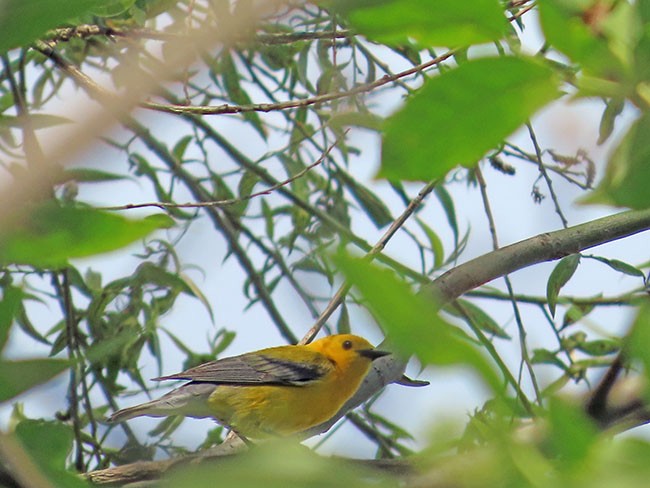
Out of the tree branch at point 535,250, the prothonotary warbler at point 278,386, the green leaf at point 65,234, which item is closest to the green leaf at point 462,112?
the green leaf at point 65,234

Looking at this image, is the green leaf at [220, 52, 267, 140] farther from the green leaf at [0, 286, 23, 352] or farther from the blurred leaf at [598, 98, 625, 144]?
the green leaf at [0, 286, 23, 352]

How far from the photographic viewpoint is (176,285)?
3.84 meters

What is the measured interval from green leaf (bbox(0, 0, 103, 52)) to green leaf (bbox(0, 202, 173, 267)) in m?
0.09

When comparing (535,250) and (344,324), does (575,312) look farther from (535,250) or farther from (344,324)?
(535,250)

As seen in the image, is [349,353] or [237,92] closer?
[237,92]

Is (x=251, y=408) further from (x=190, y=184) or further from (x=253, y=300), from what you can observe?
(x=190, y=184)

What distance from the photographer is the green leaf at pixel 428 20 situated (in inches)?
19.7

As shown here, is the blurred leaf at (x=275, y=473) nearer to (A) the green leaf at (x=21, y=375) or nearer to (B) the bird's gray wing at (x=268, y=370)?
(A) the green leaf at (x=21, y=375)

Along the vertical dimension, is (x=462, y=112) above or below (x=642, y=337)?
above

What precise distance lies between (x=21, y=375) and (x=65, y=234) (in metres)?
0.10

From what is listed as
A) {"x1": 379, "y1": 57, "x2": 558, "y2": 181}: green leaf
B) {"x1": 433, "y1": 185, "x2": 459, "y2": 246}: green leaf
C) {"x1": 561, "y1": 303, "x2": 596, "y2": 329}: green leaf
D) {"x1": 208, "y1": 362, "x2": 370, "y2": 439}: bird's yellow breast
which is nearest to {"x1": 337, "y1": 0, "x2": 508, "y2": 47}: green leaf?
{"x1": 379, "y1": 57, "x2": 558, "y2": 181}: green leaf

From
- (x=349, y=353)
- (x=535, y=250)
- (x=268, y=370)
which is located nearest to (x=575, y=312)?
(x=349, y=353)

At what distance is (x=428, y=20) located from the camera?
1.68 ft

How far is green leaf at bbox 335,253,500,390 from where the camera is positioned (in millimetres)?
426
